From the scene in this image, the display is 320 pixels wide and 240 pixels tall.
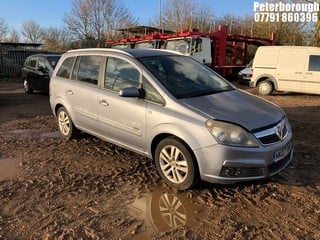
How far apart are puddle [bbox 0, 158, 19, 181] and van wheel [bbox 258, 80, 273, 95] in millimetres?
10776

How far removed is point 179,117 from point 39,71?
11.4m

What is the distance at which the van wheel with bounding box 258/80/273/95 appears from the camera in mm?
14445

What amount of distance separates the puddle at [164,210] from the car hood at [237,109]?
1.05m

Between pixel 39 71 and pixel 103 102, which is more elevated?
pixel 103 102

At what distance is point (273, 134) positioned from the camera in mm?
4492

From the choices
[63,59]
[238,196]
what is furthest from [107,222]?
[63,59]

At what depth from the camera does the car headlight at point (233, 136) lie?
4.23m

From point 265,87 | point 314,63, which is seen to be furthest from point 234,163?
point 265,87

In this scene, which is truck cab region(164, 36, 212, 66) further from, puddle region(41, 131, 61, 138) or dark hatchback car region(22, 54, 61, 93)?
puddle region(41, 131, 61, 138)

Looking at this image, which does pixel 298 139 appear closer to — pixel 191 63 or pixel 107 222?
pixel 191 63

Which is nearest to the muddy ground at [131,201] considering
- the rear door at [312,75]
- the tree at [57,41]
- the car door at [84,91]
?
the car door at [84,91]

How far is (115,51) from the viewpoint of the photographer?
580cm

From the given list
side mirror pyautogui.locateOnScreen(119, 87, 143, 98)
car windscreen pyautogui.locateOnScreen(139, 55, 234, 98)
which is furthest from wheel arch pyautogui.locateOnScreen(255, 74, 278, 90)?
side mirror pyautogui.locateOnScreen(119, 87, 143, 98)

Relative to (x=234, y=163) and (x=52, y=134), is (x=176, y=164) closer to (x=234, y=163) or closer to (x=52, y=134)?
(x=234, y=163)
